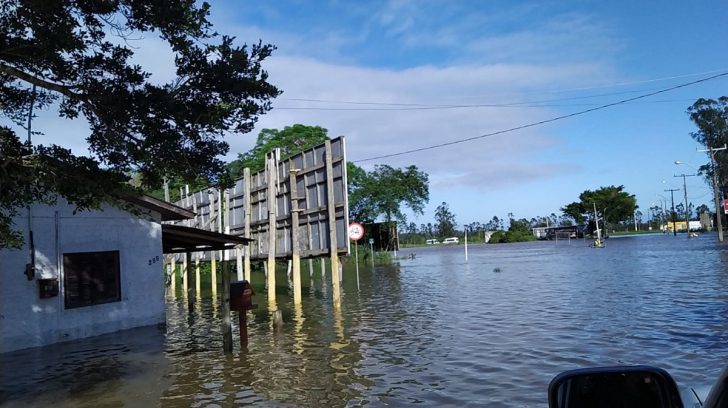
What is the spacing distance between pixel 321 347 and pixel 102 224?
622 cm

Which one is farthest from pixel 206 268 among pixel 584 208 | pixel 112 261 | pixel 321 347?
pixel 584 208

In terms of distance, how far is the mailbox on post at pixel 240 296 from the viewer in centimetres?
1200

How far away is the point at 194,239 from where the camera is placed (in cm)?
1505

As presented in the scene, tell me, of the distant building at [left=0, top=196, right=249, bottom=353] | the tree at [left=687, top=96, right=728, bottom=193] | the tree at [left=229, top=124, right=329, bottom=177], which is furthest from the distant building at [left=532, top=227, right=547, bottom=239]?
the distant building at [left=0, top=196, right=249, bottom=353]

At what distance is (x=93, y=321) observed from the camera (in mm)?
13672

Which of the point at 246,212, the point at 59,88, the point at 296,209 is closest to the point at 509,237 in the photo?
the point at 246,212

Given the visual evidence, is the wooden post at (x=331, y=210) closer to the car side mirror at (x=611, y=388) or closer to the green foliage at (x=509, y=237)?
the car side mirror at (x=611, y=388)

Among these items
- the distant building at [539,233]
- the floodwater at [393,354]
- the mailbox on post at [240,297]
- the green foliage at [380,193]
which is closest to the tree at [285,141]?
the green foliage at [380,193]

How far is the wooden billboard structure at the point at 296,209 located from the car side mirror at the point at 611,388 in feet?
44.8

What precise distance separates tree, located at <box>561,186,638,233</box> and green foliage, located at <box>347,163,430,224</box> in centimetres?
5573

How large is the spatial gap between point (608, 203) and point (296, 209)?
10093 cm

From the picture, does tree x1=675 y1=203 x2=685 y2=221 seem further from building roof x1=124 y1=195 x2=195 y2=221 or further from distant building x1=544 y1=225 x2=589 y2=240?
building roof x1=124 y1=195 x2=195 y2=221

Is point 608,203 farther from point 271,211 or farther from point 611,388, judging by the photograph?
point 611,388

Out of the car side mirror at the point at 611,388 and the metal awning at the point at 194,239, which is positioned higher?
the metal awning at the point at 194,239
